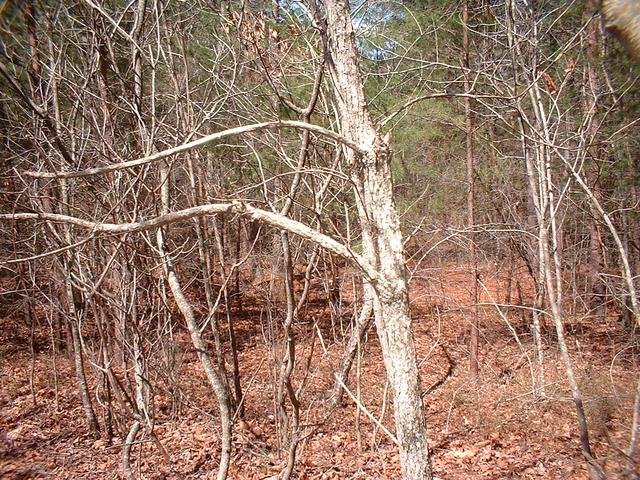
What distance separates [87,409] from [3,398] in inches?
90.8

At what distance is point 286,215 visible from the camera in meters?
3.81

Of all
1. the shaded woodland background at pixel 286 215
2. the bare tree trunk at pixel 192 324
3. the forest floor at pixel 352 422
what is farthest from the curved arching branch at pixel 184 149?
the forest floor at pixel 352 422

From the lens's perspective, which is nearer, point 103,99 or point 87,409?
point 103,99

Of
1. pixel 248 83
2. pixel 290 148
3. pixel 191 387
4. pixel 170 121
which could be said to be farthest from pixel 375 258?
pixel 191 387

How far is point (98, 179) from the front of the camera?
3.47 m

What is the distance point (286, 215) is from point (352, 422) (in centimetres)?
430

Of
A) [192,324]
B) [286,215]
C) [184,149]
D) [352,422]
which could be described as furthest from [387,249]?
[352,422]

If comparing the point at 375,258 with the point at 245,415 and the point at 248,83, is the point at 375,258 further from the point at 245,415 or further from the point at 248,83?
the point at 245,415

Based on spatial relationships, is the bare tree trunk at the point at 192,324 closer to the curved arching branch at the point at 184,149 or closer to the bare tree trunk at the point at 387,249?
the curved arching branch at the point at 184,149

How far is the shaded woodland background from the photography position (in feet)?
11.4

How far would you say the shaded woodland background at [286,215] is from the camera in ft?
11.4

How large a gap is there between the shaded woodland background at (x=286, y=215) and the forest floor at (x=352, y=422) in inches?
1.6

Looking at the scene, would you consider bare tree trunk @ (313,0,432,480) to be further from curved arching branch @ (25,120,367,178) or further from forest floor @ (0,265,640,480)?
forest floor @ (0,265,640,480)

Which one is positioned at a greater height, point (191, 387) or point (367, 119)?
point (367, 119)
